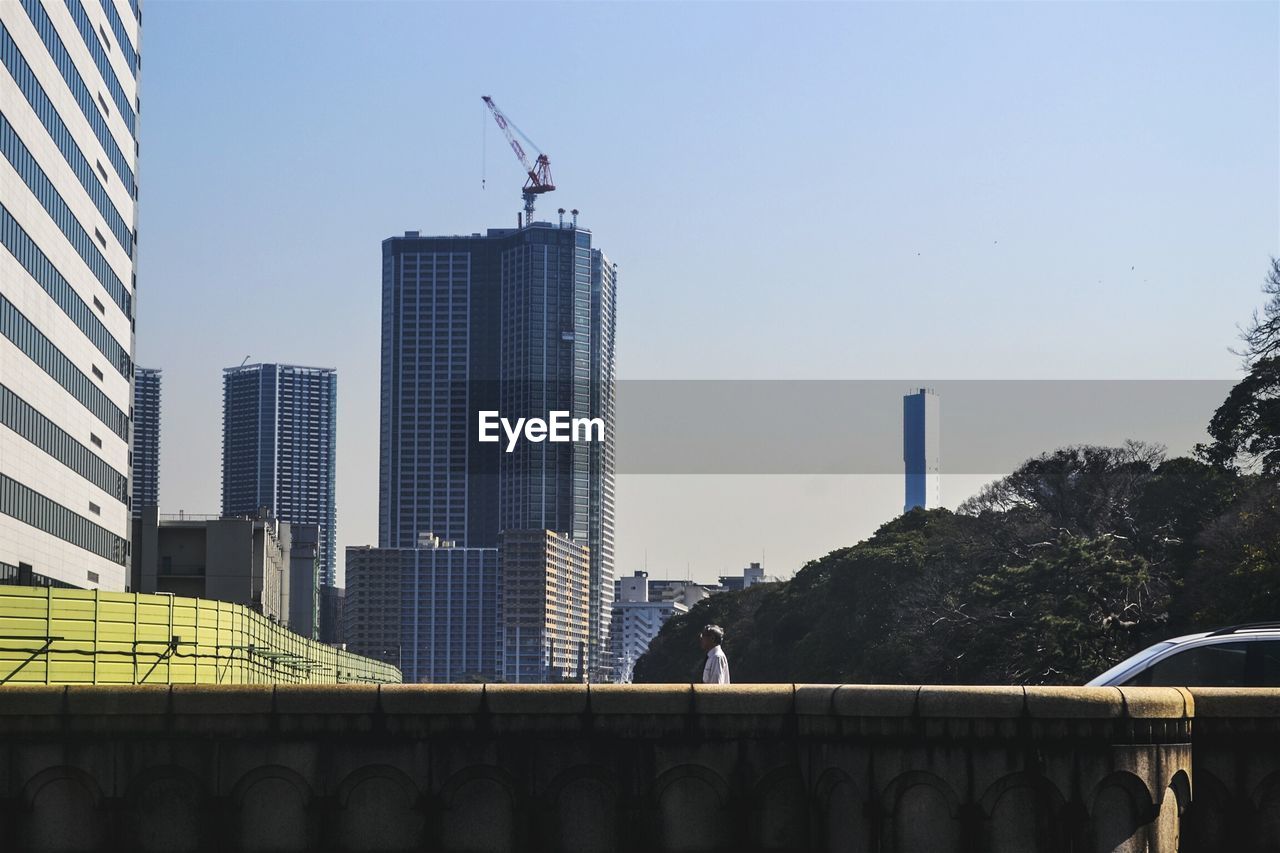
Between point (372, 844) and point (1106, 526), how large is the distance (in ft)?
230

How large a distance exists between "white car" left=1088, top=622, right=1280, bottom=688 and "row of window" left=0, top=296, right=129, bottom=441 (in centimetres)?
5898

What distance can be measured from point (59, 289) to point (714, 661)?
221 ft

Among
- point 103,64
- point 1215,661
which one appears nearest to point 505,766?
point 1215,661

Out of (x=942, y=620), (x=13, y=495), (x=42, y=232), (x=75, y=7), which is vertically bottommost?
(x=942, y=620)

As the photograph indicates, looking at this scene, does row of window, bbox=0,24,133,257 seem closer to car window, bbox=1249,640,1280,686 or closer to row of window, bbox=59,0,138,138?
row of window, bbox=59,0,138,138

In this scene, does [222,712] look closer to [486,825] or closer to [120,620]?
[486,825]

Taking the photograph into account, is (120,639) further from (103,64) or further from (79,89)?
(103,64)

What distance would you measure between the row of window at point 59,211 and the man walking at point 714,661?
186ft

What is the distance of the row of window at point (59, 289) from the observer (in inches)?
2714

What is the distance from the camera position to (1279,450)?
63.7 m

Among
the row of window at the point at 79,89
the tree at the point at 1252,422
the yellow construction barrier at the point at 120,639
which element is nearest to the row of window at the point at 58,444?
the yellow construction barrier at the point at 120,639

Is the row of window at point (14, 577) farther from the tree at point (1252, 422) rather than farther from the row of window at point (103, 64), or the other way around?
the tree at point (1252, 422)

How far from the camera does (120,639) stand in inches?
1905

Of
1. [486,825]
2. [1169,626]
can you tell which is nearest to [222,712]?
[486,825]
